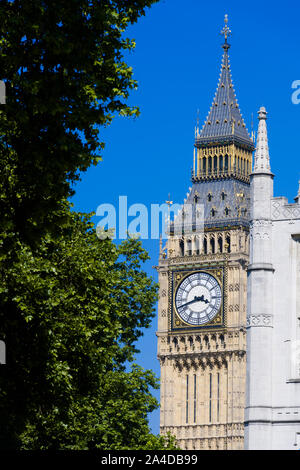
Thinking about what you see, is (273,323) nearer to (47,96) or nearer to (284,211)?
(284,211)

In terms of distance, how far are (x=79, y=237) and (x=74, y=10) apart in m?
18.0

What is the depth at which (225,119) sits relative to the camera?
168 meters

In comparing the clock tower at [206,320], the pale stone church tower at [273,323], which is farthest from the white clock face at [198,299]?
the pale stone church tower at [273,323]

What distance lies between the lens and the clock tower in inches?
6107

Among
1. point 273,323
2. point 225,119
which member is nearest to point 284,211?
point 273,323

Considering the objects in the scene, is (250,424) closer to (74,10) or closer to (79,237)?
(79,237)

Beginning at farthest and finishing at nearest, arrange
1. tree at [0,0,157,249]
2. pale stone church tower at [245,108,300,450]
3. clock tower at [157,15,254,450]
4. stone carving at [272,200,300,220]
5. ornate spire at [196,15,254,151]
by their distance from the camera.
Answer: ornate spire at [196,15,254,151] < clock tower at [157,15,254,450] < stone carving at [272,200,300,220] < pale stone church tower at [245,108,300,450] < tree at [0,0,157,249]

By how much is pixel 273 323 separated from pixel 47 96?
3029 centimetres

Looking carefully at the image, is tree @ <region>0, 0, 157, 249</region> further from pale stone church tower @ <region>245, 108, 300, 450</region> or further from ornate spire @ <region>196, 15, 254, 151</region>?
ornate spire @ <region>196, 15, 254, 151</region>

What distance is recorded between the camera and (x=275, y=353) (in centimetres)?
6619

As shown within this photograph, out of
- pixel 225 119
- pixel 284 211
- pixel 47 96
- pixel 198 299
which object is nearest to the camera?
pixel 47 96

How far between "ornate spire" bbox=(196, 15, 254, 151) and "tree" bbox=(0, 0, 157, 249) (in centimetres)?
12656

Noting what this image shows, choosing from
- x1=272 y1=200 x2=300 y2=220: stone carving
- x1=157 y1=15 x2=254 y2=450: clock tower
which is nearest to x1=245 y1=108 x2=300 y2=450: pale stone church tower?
x1=272 y1=200 x2=300 y2=220: stone carving

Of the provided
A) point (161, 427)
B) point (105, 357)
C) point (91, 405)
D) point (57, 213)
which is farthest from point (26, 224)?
point (161, 427)
